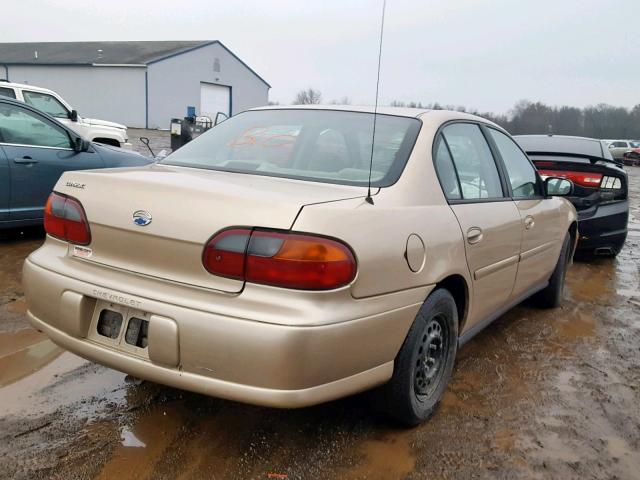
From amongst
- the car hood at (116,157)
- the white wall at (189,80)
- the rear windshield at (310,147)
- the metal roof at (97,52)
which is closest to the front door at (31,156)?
the car hood at (116,157)

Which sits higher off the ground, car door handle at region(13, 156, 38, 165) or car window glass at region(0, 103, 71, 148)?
car window glass at region(0, 103, 71, 148)

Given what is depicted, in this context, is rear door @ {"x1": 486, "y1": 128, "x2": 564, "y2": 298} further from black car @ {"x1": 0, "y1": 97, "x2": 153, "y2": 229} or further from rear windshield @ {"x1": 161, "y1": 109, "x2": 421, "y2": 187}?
black car @ {"x1": 0, "y1": 97, "x2": 153, "y2": 229}

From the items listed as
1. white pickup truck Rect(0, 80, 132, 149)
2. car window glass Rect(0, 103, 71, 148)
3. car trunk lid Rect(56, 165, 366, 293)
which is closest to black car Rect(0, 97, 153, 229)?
car window glass Rect(0, 103, 71, 148)

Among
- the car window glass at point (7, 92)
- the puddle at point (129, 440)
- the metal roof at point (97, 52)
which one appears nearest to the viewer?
the puddle at point (129, 440)

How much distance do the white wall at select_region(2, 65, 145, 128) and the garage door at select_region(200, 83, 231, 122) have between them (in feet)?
14.5

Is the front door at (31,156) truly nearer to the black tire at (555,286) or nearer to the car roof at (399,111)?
the car roof at (399,111)

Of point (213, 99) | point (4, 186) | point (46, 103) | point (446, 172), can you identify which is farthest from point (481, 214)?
point (213, 99)

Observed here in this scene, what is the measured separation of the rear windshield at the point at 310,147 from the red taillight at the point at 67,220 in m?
0.63

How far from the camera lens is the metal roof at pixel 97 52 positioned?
33.6 meters

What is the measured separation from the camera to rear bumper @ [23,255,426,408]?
79.9 inches

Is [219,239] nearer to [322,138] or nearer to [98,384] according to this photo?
[322,138]

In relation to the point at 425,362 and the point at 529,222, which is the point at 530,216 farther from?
the point at 425,362

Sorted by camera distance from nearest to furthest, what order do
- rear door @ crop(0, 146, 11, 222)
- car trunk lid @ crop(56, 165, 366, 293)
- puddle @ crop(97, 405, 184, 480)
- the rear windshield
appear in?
car trunk lid @ crop(56, 165, 366, 293), puddle @ crop(97, 405, 184, 480), the rear windshield, rear door @ crop(0, 146, 11, 222)

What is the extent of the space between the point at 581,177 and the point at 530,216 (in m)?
3.07
